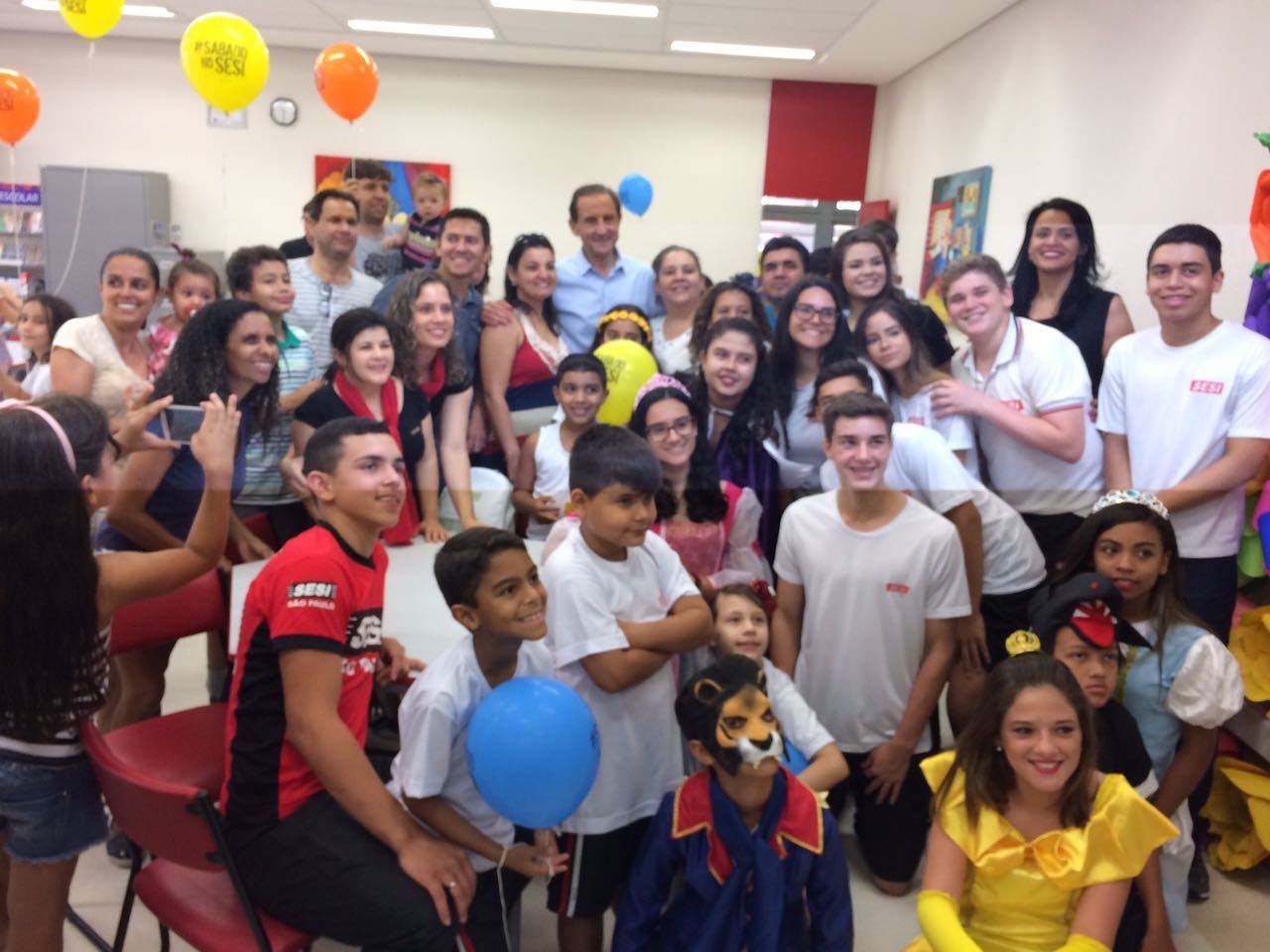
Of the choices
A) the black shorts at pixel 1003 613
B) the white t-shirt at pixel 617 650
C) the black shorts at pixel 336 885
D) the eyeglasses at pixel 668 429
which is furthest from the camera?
the black shorts at pixel 1003 613

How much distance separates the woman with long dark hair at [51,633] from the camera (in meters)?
1.28

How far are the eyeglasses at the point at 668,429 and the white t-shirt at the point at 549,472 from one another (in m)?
0.25

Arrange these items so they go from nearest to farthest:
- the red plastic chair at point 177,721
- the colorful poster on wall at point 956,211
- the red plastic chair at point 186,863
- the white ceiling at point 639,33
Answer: the red plastic chair at point 186,863 → the red plastic chair at point 177,721 → the white ceiling at point 639,33 → the colorful poster on wall at point 956,211

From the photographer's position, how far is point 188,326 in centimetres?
176

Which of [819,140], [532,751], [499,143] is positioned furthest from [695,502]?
[499,143]

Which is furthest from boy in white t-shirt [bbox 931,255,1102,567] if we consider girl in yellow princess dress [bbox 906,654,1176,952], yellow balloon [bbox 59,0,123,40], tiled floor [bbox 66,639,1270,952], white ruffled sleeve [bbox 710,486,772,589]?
yellow balloon [bbox 59,0,123,40]

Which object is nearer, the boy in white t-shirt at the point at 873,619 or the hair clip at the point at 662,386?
the boy in white t-shirt at the point at 873,619

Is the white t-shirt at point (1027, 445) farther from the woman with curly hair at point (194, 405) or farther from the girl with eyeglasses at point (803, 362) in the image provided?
the woman with curly hair at point (194, 405)

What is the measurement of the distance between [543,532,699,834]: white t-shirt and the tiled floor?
419mm

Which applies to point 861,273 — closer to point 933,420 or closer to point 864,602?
point 933,420

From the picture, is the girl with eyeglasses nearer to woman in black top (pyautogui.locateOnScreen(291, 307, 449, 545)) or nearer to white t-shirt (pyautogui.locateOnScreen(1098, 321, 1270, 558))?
white t-shirt (pyautogui.locateOnScreen(1098, 321, 1270, 558))

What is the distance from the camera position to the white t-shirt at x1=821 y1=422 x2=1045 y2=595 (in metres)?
2.05

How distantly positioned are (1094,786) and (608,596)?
87cm

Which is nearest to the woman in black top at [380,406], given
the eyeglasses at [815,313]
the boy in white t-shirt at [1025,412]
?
the eyeglasses at [815,313]
